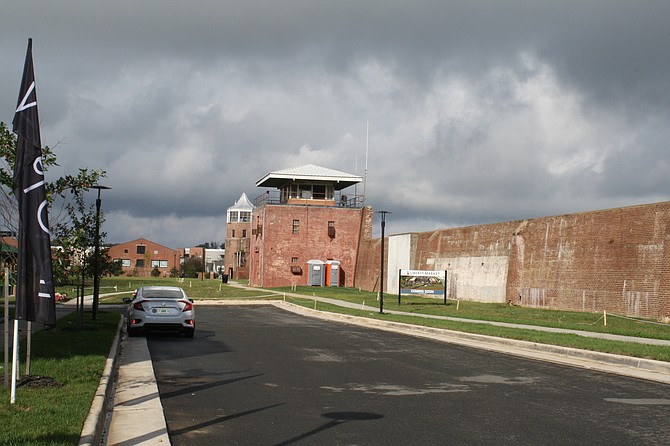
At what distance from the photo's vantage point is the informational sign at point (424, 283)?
42312mm

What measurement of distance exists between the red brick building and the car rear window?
45039mm

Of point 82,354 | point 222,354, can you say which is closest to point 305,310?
point 222,354

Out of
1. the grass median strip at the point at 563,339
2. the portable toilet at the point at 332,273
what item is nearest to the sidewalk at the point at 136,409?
the grass median strip at the point at 563,339

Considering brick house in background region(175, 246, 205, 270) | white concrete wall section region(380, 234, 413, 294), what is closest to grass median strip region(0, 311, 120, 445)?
white concrete wall section region(380, 234, 413, 294)

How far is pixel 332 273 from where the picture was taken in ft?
221

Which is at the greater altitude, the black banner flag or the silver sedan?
the black banner flag

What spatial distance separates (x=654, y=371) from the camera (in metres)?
14.8

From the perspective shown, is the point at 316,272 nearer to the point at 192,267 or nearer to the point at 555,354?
the point at 555,354

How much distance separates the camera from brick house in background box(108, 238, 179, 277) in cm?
13375

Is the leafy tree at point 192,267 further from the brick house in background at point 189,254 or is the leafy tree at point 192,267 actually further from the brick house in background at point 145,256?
the brick house in background at point 145,256

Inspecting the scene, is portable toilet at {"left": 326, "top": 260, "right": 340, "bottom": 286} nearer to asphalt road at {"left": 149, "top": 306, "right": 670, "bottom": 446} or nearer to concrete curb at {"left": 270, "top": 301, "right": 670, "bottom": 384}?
concrete curb at {"left": 270, "top": 301, "right": 670, "bottom": 384}

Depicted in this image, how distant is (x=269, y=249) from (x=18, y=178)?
57.5 metres

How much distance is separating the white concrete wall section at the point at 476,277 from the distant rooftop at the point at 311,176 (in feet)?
67.5

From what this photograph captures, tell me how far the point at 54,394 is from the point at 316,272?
57764mm
